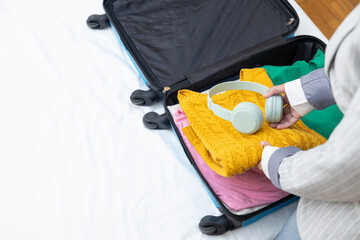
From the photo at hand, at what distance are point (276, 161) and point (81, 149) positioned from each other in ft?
1.64

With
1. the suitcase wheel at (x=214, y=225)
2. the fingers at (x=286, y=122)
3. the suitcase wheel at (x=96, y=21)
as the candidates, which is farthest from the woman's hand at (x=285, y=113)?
the suitcase wheel at (x=96, y=21)

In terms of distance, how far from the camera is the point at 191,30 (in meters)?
1.04

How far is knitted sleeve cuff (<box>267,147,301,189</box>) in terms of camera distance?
0.58 metres

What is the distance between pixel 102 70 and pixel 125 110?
0.50 feet

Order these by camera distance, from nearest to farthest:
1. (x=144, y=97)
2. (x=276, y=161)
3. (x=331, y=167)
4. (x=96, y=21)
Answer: (x=331, y=167) → (x=276, y=161) → (x=144, y=97) → (x=96, y=21)

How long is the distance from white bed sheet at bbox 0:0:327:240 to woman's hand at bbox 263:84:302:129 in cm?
20

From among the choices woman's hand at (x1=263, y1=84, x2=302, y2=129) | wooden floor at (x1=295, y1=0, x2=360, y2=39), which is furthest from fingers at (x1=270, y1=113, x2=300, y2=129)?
wooden floor at (x1=295, y1=0, x2=360, y2=39)

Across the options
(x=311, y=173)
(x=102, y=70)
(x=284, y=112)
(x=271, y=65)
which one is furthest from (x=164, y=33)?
(x=311, y=173)

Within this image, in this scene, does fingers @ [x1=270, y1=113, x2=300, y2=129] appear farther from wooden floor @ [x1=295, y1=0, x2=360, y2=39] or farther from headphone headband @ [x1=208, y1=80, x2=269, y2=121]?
wooden floor @ [x1=295, y1=0, x2=360, y2=39]

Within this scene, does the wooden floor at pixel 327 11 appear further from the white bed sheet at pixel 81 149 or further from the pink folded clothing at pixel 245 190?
the pink folded clothing at pixel 245 190

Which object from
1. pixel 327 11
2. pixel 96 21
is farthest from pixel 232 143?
pixel 327 11

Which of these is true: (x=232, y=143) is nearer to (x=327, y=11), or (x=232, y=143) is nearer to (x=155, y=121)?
(x=155, y=121)

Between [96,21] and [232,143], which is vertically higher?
[96,21]

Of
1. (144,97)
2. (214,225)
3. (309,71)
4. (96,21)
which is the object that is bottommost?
(214,225)
